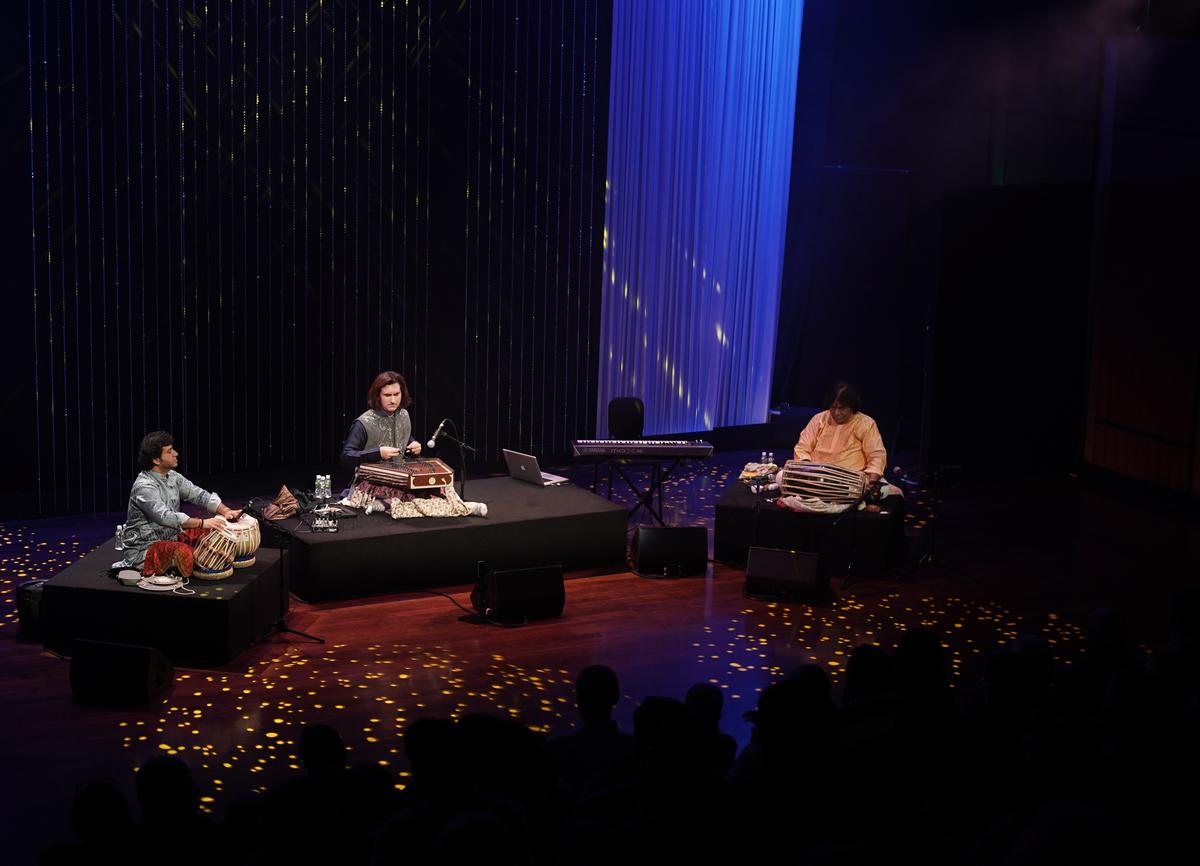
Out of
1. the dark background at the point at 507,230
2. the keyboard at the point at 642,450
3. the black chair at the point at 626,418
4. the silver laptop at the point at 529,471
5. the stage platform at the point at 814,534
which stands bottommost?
the stage platform at the point at 814,534

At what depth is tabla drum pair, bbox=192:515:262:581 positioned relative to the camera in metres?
6.28

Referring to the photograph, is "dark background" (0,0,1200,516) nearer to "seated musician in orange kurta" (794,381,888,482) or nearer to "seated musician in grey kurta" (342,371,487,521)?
"seated musician in grey kurta" (342,371,487,521)

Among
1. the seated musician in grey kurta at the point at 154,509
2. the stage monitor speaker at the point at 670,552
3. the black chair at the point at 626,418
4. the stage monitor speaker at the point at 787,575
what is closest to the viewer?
the seated musician in grey kurta at the point at 154,509

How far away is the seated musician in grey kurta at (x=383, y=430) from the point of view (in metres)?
7.97

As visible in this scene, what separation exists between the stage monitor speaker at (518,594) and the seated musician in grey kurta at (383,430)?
134 cm

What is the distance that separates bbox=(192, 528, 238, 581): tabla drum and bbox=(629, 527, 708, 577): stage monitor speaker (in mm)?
2611

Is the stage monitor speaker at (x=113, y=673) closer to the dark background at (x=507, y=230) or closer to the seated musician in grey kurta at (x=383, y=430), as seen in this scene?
the seated musician in grey kurta at (x=383, y=430)

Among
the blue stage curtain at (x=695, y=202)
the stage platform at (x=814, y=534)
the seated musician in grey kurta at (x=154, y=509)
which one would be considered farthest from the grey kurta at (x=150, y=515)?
the blue stage curtain at (x=695, y=202)

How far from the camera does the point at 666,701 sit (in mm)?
3650

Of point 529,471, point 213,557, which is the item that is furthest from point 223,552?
point 529,471

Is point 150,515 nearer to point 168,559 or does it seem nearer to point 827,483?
point 168,559

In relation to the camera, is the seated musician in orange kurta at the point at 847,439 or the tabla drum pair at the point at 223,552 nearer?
the tabla drum pair at the point at 223,552

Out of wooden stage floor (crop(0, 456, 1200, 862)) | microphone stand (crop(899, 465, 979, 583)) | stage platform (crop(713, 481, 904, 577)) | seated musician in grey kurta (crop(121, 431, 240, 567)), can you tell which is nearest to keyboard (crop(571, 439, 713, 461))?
stage platform (crop(713, 481, 904, 577))

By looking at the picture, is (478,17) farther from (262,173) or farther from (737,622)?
(737,622)
